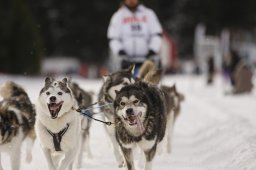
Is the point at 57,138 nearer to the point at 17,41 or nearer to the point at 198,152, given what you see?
the point at 198,152

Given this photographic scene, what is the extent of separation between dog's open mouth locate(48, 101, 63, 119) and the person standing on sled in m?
2.95

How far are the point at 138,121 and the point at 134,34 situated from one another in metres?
3.37

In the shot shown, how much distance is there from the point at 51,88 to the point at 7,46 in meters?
29.6

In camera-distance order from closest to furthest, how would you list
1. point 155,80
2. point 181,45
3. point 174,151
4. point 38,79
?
1. point 155,80
2. point 174,151
3. point 38,79
4. point 181,45

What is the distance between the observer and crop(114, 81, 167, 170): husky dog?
18.0ft

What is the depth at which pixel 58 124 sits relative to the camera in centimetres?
582

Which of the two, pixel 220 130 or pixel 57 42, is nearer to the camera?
pixel 220 130

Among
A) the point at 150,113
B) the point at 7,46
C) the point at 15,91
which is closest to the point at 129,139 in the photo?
the point at 150,113

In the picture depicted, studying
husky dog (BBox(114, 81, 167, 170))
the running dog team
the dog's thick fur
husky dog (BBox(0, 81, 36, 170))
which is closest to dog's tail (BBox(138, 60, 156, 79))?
the dog's thick fur

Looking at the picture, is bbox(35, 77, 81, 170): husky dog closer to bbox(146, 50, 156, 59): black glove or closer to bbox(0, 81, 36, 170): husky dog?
bbox(0, 81, 36, 170): husky dog

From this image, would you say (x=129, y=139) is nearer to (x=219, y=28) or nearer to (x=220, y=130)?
(x=220, y=130)

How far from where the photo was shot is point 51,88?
5.61 m

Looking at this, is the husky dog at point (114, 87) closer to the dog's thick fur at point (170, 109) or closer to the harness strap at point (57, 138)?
the dog's thick fur at point (170, 109)

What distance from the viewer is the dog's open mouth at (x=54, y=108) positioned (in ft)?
18.4
